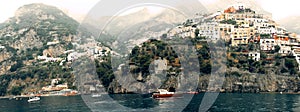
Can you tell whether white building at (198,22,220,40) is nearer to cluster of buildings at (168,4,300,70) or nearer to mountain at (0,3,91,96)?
cluster of buildings at (168,4,300,70)

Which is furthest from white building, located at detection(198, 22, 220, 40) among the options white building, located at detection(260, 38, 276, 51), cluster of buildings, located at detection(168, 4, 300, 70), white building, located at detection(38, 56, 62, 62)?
white building, located at detection(38, 56, 62, 62)

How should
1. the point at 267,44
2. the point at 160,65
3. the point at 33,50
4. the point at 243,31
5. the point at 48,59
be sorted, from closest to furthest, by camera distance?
1. the point at 160,65
2. the point at 267,44
3. the point at 243,31
4. the point at 48,59
5. the point at 33,50

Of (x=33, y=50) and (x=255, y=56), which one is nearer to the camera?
(x=255, y=56)

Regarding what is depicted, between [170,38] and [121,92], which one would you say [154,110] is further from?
[170,38]

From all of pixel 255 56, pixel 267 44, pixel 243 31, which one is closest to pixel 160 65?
pixel 255 56

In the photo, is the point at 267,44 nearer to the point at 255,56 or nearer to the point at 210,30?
the point at 255,56

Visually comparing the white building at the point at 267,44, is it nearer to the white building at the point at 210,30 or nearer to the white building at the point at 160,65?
the white building at the point at 210,30

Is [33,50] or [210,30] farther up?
[210,30]

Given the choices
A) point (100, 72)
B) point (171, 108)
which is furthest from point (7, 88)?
point (171, 108)
